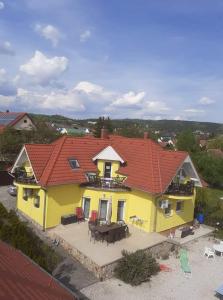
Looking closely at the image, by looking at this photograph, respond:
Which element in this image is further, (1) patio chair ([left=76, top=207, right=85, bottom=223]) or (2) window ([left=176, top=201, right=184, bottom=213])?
(2) window ([left=176, top=201, right=184, bottom=213])

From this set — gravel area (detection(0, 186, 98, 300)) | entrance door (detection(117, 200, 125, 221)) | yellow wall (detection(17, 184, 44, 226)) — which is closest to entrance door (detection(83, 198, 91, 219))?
entrance door (detection(117, 200, 125, 221))

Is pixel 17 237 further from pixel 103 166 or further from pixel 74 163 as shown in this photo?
pixel 103 166

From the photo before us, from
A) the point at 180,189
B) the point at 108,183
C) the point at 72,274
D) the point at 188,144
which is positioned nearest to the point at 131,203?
the point at 108,183

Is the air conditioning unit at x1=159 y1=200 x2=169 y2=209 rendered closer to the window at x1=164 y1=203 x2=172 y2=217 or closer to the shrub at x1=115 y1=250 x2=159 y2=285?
the window at x1=164 y1=203 x2=172 y2=217

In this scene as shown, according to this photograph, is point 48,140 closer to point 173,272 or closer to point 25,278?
point 173,272

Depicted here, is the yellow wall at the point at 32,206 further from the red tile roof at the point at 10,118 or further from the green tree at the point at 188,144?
the green tree at the point at 188,144

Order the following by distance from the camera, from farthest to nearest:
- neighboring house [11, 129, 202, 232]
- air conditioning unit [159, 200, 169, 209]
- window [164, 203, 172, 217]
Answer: window [164, 203, 172, 217], air conditioning unit [159, 200, 169, 209], neighboring house [11, 129, 202, 232]

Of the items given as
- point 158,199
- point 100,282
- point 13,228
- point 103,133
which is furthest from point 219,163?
point 13,228
